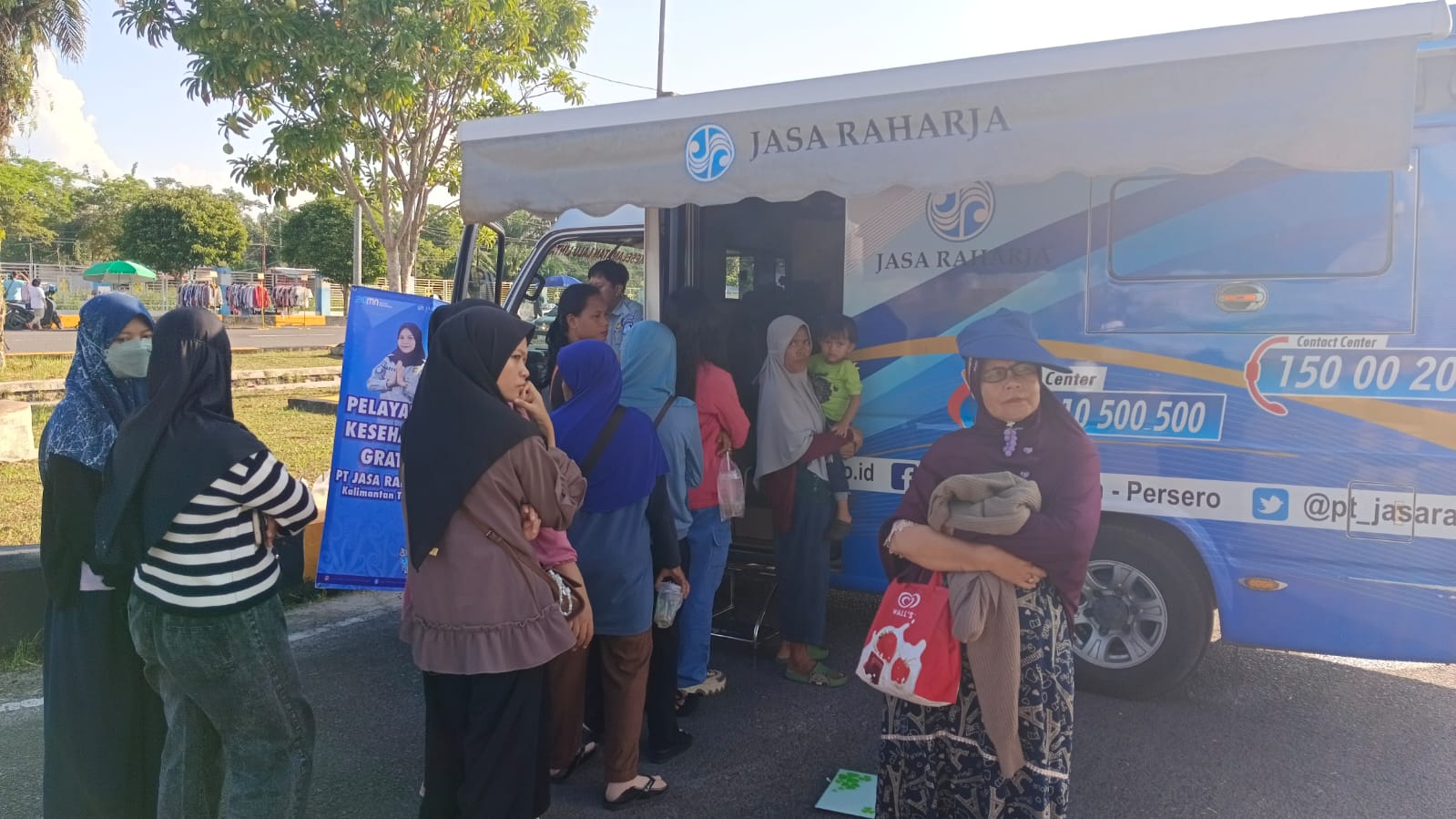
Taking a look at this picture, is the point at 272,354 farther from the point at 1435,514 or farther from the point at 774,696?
the point at 1435,514

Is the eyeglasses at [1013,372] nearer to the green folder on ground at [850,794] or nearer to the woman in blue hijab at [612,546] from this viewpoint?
the woman in blue hijab at [612,546]

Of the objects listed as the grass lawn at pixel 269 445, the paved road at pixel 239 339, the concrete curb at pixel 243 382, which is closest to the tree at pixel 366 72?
the grass lawn at pixel 269 445

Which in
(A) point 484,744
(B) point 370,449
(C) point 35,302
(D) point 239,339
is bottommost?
(A) point 484,744

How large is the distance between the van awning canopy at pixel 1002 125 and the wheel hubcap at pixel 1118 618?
1847 millimetres

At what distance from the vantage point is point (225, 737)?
2713mm

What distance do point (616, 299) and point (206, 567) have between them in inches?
112

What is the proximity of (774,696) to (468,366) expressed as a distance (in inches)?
105

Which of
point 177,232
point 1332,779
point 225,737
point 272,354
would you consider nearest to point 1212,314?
point 1332,779

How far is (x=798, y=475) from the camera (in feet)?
15.4

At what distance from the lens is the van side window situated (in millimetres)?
3801

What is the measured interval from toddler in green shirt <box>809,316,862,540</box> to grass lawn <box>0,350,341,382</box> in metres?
13.3

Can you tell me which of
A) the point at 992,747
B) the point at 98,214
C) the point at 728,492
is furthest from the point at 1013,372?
the point at 98,214

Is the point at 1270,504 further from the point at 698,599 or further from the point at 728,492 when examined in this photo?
the point at 698,599

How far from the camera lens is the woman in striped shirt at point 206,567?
2584mm
